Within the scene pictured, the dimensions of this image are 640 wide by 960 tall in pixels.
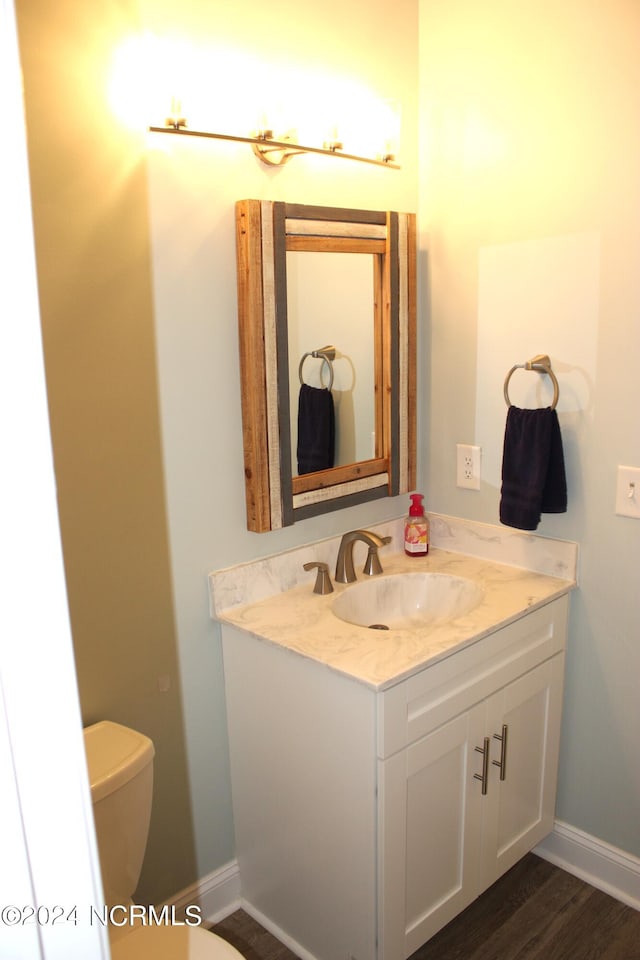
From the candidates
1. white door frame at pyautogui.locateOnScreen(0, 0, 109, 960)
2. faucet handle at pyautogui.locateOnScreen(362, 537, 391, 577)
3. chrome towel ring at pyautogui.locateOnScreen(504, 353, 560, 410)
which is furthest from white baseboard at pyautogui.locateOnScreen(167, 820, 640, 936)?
white door frame at pyautogui.locateOnScreen(0, 0, 109, 960)

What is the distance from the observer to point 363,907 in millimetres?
1738

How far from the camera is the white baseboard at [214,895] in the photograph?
200 cm

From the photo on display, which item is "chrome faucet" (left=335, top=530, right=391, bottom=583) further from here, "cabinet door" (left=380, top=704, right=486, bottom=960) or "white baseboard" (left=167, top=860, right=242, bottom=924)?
"white baseboard" (left=167, top=860, right=242, bottom=924)

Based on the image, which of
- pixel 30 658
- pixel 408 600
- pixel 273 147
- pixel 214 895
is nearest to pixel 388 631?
pixel 408 600

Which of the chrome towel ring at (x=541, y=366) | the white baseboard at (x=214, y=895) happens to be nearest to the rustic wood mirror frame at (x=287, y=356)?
the chrome towel ring at (x=541, y=366)

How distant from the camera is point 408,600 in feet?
7.22

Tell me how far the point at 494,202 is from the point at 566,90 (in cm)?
31

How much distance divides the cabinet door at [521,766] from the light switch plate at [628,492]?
448 mm

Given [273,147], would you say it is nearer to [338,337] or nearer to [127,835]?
[338,337]

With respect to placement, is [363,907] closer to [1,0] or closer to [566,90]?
[1,0]

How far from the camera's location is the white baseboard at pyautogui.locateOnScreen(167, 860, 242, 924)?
6.56 feet

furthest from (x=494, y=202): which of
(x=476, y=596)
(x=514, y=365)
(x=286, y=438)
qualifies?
(x=476, y=596)

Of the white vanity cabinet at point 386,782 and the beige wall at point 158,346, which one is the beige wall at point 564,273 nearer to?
the white vanity cabinet at point 386,782

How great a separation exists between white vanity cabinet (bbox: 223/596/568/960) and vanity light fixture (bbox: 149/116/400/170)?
1.14m
